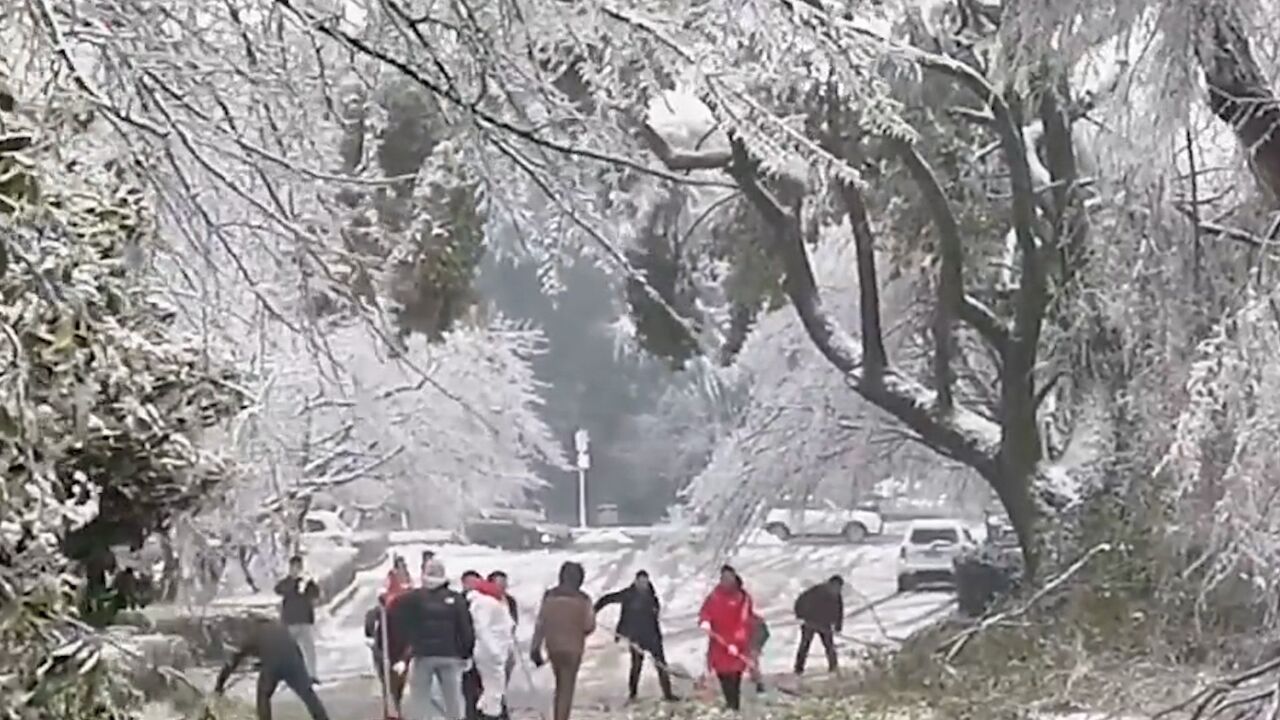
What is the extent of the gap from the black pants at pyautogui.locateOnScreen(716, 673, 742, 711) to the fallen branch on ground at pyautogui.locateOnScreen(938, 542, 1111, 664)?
0.65 metres

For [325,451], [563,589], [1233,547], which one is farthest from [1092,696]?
[325,451]

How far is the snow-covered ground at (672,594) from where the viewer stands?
506 centimetres

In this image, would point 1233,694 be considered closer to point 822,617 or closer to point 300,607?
point 822,617

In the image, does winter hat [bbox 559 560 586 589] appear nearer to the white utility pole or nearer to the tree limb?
the white utility pole

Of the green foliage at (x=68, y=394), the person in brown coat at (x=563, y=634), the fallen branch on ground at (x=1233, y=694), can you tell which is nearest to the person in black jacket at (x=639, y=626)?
the person in brown coat at (x=563, y=634)

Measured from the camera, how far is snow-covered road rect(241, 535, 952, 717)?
5008 mm

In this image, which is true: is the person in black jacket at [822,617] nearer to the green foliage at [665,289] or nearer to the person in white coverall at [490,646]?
the green foliage at [665,289]

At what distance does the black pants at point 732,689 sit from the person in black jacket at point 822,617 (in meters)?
0.25

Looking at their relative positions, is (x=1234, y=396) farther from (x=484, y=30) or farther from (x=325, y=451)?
(x=325, y=451)

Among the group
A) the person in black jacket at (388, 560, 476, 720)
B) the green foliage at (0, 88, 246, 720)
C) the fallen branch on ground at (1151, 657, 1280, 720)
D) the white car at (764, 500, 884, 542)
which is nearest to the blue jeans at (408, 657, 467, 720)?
the person in black jacket at (388, 560, 476, 720)

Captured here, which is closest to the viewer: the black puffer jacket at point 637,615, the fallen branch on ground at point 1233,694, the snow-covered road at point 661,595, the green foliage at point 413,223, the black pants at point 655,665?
the green foliage at point 413,223

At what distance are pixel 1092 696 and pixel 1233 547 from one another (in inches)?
49.1

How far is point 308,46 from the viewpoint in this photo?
5.41 feet

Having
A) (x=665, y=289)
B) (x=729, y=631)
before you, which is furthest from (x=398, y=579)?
(x=665, y=289)
